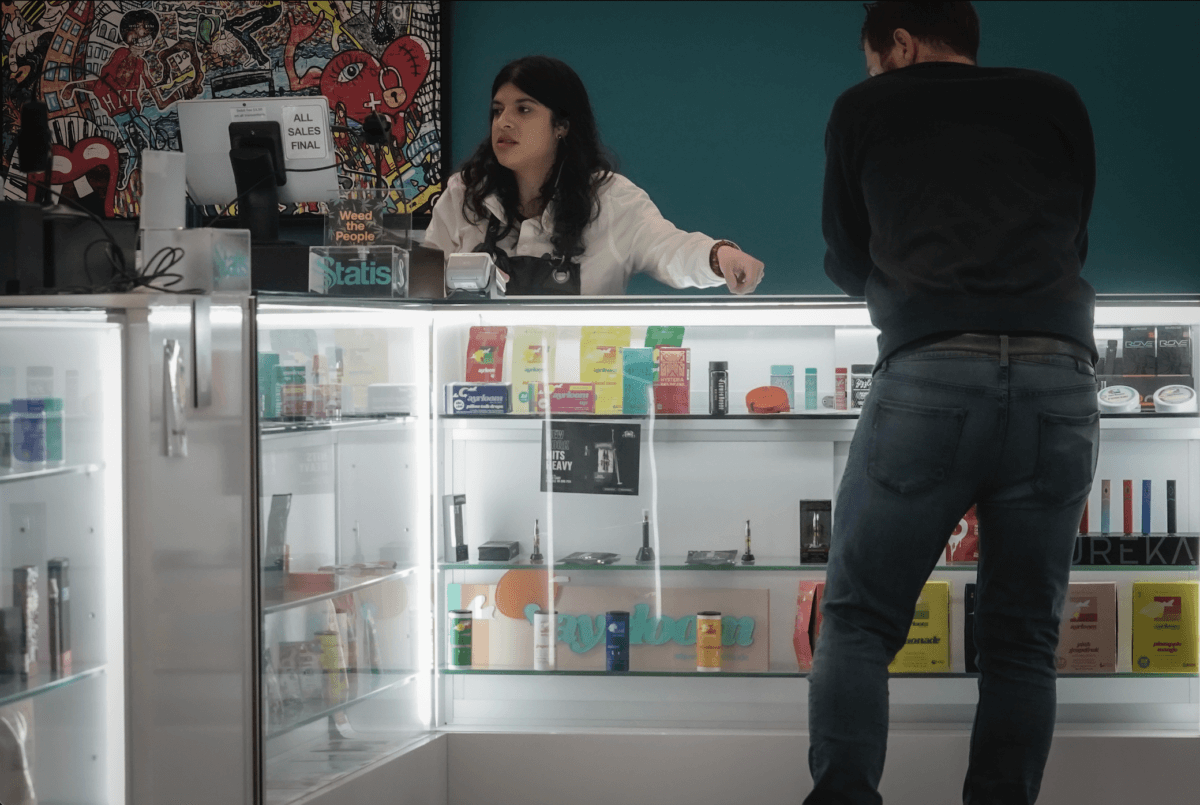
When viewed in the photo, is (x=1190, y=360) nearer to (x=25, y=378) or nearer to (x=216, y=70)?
(x=25, y=378)

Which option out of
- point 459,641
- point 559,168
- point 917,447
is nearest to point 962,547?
point 917,447

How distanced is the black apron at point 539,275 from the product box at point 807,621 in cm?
98

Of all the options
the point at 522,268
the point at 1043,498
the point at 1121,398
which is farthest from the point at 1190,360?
the point at 522,268

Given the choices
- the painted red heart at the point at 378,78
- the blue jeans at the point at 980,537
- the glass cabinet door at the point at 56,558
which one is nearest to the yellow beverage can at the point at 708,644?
the blue jeans at the point at 980,537

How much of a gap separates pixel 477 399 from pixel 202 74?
2.56 metres

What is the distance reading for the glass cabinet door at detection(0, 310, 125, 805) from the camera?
194 cm

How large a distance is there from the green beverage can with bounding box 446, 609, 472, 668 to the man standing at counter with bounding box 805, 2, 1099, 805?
1.05 meters

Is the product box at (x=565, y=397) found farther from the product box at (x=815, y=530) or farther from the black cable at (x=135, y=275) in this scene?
the black cable at (x=135, y=275)

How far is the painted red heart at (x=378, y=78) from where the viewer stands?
13.8 feet

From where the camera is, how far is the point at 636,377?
8.60ft

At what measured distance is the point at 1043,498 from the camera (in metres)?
1.75

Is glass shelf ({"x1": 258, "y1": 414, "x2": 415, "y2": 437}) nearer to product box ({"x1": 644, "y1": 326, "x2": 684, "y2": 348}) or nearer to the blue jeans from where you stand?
product box ({"x1": 644, "y1": 326, "x2": 684, "y2": 348})

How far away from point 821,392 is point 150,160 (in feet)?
5.28

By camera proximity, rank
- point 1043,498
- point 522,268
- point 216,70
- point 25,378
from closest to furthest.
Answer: point 1043,498 → point 25,378 → point 522,268 → point 216,70
